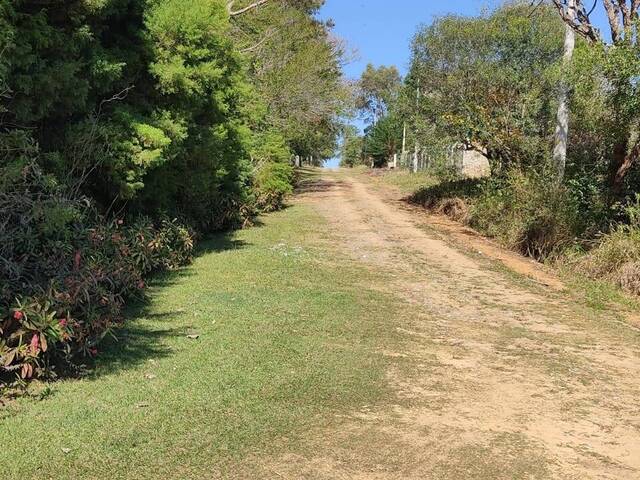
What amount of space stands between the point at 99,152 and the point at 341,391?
4.56m

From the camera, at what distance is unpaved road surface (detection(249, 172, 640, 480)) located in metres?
4.09

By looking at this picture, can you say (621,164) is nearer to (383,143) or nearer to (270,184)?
(270,184)

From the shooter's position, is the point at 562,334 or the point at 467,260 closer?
the point at 562,334

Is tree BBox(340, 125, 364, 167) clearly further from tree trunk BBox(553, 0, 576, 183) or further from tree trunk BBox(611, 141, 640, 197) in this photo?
tree trunk BBox(611, 141, 640, 197)

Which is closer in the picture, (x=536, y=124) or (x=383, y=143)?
(x=536, y=124)

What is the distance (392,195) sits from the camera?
29734mm

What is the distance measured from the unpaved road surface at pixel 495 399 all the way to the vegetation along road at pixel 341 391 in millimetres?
19

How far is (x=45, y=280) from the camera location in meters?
5.49

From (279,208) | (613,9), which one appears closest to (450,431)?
(613,9)

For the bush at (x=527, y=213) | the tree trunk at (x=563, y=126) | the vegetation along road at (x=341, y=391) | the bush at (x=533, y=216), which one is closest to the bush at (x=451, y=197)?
the bush at (x=527, y=213)

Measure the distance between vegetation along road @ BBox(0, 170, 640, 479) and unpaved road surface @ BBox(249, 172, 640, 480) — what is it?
0.06 ft

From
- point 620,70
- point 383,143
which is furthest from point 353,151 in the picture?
point 620,70

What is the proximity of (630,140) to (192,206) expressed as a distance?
9.33 meters

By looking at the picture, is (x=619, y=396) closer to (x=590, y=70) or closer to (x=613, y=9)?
(x=590, y=70)
